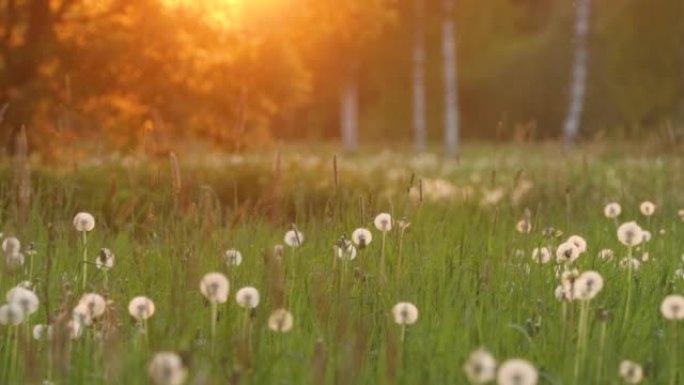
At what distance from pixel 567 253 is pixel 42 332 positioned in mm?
2034

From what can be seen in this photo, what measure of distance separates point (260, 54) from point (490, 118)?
32.9 metres

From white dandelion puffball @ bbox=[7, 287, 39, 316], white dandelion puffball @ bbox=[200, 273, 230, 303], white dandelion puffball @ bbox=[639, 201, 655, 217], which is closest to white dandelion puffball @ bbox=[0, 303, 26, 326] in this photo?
white dandelion puffball @ bbox=[7, 287, 39, 316]

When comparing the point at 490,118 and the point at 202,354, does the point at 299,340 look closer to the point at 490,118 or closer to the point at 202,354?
the point at 202,354

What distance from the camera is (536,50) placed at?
44469 millimetres

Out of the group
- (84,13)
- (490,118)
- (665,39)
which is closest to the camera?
(84,13)

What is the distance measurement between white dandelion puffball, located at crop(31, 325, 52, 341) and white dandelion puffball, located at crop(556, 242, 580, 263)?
6.60ft

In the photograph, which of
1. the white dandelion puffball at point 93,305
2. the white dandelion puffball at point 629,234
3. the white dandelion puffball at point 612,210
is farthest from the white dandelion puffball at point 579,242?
the white dandelion puffball at point 93,305

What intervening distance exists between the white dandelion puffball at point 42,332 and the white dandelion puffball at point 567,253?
201 centimetres

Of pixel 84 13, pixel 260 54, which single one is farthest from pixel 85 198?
pixel 260 54

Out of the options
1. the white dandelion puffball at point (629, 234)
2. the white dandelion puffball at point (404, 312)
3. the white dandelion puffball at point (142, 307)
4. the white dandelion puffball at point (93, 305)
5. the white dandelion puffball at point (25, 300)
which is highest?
the white dandelion puffball at point (629, 234)

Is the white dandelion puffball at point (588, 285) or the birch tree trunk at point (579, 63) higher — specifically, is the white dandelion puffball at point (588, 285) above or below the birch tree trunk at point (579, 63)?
below

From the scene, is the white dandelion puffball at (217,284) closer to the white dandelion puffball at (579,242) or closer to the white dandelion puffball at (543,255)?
the white dandelion puffball at (543,255)

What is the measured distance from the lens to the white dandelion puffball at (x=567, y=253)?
4.04 m

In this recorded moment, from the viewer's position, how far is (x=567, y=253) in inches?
157
